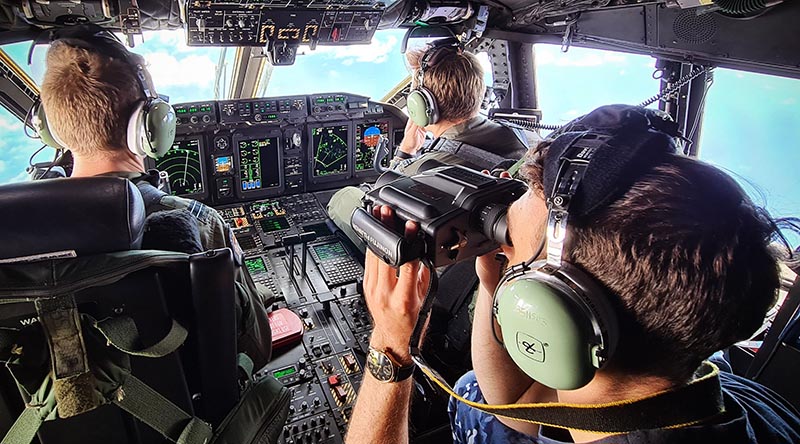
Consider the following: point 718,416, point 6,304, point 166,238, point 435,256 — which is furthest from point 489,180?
point 6,304

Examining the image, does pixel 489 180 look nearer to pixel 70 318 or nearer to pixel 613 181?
pixel 613 181

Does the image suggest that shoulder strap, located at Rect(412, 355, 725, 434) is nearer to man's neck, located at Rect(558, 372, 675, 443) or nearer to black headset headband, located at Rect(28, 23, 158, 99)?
man's neck, located at Rect(558, 372, 675, 443)

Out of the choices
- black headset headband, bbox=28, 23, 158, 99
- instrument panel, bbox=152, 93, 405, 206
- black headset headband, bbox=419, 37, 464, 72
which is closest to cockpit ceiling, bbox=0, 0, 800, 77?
black headset headband, bbox=419, 37, 464, 72

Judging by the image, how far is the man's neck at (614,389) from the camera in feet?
2.34

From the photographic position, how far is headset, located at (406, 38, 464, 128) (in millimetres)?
2318

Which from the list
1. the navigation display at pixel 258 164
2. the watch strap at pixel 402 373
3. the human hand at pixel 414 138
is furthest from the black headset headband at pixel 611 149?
the navigation display at pixel 258 164

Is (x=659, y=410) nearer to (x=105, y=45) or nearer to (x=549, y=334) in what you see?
(x=549, y=334)

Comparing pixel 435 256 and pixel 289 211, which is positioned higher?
pixel 435 256

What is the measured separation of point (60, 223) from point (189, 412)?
517 millimetres

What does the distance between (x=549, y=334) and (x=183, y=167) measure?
265cm

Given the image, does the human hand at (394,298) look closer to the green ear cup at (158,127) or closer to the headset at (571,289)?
the headset at (571,289)

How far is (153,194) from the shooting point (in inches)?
55.3

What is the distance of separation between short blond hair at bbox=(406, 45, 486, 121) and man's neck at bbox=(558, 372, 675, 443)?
178 cm

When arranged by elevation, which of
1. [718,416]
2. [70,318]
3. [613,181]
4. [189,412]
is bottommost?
[189,412]
